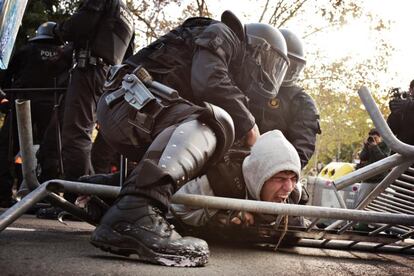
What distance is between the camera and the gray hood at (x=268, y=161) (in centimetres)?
229

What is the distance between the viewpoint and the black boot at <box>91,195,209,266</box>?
66.5 inches

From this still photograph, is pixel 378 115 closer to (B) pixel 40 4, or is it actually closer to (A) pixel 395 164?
(A) pixel 395 164

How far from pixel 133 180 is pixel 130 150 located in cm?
67

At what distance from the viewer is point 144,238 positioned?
5.55ft

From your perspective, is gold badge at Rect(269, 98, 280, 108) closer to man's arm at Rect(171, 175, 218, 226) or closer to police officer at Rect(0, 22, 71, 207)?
man's arm at Rect(171, 175, 218, 226)

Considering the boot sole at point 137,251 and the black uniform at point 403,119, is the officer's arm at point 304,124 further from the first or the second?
the boot sole at point 137,251

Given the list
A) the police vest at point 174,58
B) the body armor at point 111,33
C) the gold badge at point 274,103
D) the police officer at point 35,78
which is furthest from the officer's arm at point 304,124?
the police officer at point 35,78

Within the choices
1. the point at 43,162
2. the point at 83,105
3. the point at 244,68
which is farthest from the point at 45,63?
the point at 244,68

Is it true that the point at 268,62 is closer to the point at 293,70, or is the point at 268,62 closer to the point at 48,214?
the point at 293,70

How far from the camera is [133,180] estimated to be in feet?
5.84

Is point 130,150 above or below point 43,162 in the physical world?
above

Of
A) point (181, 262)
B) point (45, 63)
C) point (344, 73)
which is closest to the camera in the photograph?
point (181, 262)

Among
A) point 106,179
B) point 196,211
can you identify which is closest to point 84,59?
point 106,179

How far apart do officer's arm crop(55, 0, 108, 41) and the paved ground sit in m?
1.56
